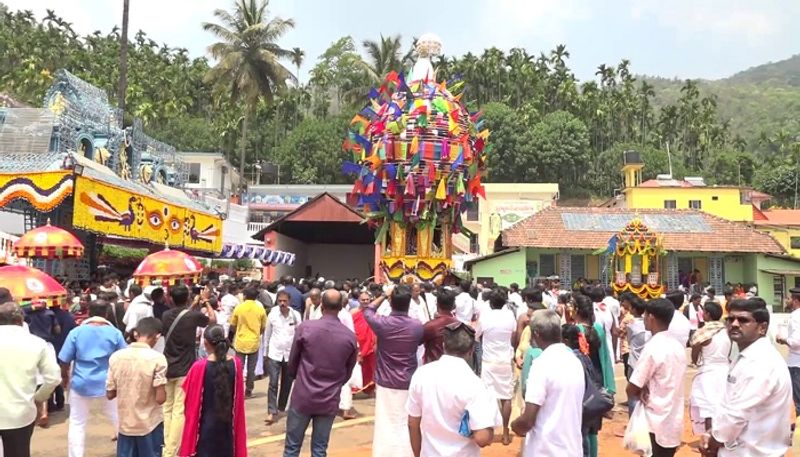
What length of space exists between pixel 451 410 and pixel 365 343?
Answer: 5.31 metres

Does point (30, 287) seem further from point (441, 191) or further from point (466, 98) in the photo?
point (466, 98)

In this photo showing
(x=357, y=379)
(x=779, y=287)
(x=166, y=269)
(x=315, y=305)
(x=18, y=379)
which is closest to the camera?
(x=18, y=379)

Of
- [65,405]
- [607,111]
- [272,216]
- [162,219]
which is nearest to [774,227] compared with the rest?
[607,111]

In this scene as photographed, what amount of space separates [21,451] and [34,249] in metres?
8.64

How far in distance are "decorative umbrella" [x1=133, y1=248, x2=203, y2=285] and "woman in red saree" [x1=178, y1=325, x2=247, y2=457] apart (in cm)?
621

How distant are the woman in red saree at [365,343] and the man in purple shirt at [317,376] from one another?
326 centimetres

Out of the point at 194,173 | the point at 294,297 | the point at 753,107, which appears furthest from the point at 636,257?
the point at 753,107

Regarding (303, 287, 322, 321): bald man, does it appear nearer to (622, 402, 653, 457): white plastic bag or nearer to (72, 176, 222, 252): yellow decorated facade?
(622, 402, 653, 457): white plastic bag

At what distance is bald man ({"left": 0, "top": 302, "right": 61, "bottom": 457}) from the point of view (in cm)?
436

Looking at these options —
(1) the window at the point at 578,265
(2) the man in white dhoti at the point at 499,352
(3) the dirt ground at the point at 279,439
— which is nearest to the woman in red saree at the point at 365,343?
(3) the dirt ground at the point at 279,439

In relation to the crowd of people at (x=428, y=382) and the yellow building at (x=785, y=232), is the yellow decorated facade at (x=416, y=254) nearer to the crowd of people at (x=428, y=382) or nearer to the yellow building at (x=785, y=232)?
the crowd of people at (x=428, y=382)

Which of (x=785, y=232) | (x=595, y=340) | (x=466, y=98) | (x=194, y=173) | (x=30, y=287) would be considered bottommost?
(x=595, y=340)

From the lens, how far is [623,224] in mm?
27984

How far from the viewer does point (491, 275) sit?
26734mm
